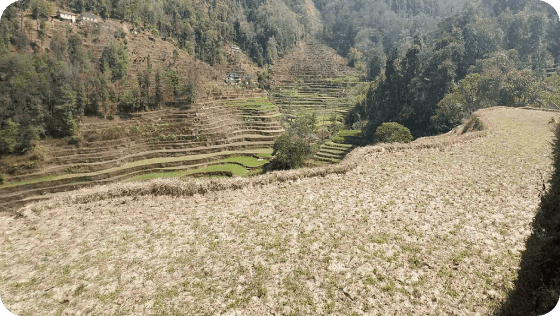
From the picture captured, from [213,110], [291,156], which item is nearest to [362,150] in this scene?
[291,156]

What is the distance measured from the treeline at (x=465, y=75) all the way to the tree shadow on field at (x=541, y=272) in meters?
39.7

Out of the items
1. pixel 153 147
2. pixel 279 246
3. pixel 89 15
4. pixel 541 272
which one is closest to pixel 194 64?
pixel 89 15

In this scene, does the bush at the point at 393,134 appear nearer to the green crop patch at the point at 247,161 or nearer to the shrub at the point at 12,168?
the green crop patch at the point at 247,161

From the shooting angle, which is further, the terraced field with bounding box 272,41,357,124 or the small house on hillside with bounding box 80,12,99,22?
the terraced field with bounding box 272,41,357,124

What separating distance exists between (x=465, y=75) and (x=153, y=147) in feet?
204

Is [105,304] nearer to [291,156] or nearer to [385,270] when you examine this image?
[385,270]

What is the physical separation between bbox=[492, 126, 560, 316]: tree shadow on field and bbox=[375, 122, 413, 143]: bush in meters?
30.9

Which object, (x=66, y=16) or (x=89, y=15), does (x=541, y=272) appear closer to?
(x=66, y=16)

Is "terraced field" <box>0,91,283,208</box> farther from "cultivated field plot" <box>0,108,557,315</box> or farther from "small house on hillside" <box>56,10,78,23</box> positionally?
"small house on hillside" <box>56,10,78,23</box>

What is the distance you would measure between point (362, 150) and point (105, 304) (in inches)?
404

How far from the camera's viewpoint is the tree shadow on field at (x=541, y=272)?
4.12 m

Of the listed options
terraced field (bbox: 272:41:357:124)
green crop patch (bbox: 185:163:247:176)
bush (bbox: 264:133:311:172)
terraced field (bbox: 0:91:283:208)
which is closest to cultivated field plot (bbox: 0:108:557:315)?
bush (bbox: 264:133:311:172)

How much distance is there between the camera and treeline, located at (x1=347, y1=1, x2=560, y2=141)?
3675 cm

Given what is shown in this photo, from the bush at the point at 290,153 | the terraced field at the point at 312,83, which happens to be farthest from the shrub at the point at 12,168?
the terraced field at the point at 312,83
